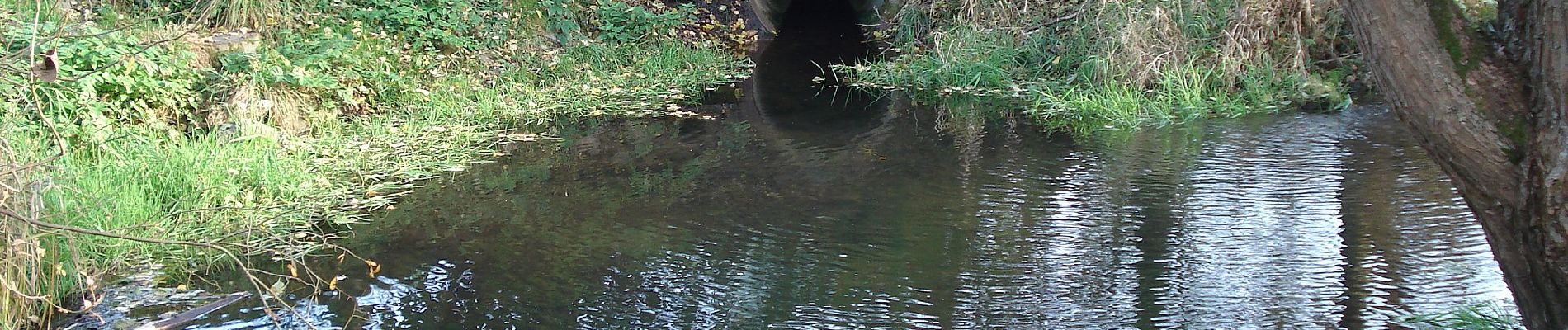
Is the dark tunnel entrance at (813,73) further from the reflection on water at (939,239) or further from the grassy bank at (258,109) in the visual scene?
the reflection on water at (939,239)

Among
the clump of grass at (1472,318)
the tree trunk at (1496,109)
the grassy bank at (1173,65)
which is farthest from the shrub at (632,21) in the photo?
the tree trunk at (1496,109)

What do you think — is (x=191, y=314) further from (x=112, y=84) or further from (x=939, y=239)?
(x=939, y=239)

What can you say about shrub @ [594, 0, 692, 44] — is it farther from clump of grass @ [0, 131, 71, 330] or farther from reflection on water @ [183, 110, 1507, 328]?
clump of grass @ [0, 131, 71, 330]

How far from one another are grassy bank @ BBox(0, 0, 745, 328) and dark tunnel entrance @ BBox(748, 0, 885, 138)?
0.72m

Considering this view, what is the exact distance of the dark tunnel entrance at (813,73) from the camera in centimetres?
922

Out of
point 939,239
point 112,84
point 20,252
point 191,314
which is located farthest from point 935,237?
point 112,84

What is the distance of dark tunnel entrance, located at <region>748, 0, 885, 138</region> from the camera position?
9.22 m

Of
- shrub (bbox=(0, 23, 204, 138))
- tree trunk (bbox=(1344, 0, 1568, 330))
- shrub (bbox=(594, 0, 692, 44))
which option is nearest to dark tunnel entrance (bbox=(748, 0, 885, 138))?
shrub (bbox=(594, 0, 692, 44))

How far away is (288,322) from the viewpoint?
4.48 m

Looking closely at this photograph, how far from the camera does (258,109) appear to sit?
Result: 7461 millimetres

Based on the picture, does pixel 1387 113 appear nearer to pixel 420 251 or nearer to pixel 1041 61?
pixel 1041 61

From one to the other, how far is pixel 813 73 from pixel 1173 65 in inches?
162

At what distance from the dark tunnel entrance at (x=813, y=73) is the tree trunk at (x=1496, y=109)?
5961 mm

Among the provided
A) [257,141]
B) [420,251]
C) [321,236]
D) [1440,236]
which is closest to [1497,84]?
[1440,236]
